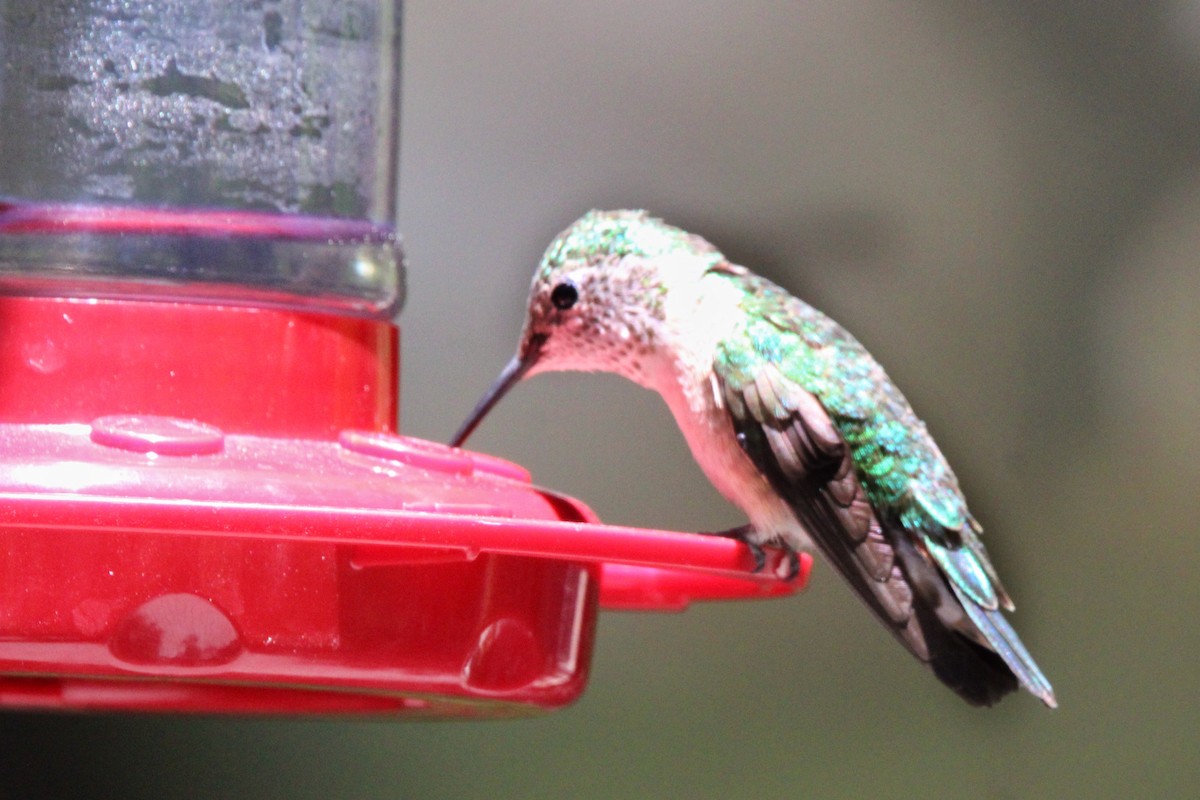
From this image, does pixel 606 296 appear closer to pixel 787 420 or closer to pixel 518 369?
pixel 518 369

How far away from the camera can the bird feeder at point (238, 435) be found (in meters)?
1.42

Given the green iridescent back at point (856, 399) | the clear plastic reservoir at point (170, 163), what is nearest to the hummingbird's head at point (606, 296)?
the green iridescent back at point (856, 399)

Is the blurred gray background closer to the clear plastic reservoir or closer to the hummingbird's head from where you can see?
the hummingbird's head

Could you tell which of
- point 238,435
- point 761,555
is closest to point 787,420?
point 761,555

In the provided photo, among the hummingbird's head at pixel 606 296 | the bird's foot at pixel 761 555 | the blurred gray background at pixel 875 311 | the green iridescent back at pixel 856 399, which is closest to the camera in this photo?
the bird's foot at pixel 761 555

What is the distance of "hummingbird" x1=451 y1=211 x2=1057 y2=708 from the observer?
7.53ft

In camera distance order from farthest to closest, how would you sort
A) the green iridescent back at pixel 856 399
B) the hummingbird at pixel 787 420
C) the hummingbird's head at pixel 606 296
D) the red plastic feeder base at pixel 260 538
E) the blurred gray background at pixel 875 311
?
the blurred gray background at pixel 875 311
the hummingbird's head at pixel 606 296
the green iridescent back at pixel 856 399
the hummingbird at pixel 787 420
the red plastic feeder base at pixel 260 538

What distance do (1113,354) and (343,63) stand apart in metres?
2.95

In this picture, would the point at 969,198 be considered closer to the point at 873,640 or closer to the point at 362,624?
the point at 873,640

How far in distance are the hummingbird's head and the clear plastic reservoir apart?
0.45 metres

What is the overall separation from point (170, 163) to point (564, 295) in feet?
2.54

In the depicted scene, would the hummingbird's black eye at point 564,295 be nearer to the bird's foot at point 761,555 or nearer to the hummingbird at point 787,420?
the hummingbird at point 787,420

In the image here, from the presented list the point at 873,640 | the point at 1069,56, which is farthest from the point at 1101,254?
the point at 873,640

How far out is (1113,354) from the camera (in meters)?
4.61
